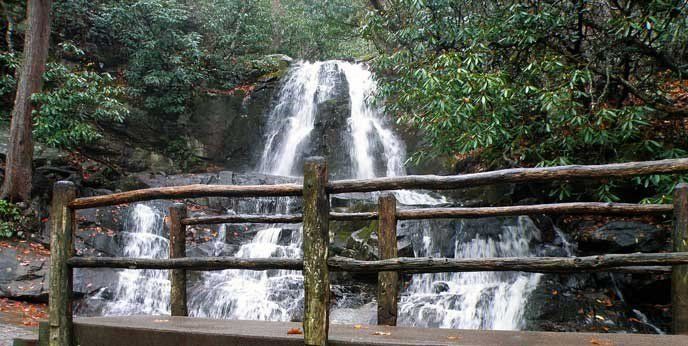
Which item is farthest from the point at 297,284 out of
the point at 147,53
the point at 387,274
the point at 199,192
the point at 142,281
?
the point at 147,53

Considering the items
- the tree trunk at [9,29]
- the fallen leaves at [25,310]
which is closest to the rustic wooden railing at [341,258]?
the fallen leaves at [25,310]

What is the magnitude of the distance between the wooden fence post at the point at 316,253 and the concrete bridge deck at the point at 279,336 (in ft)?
0.43

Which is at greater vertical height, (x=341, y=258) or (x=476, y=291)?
(x=341, y=258)

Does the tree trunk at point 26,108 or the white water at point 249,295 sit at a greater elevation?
the tree trunk at point 26,108

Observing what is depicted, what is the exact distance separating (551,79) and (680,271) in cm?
365

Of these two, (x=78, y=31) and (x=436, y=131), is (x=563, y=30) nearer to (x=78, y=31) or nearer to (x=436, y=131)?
(x=436, y=131)

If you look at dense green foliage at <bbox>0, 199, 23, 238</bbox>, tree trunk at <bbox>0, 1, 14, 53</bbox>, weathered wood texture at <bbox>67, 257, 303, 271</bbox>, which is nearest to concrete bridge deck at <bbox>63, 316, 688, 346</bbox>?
weathered wood texture at <bbox>67, 257, 303, 271</bbox>

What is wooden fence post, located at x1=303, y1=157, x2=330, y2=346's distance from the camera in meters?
3.03

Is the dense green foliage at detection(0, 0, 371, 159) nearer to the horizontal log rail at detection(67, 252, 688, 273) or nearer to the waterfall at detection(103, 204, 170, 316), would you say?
the waterfall at detection(103, 204, 170, 316)

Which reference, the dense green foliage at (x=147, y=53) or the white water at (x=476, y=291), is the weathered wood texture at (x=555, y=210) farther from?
the dense green foliage at (x=147, y=53)

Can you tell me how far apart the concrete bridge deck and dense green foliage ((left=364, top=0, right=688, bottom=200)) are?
12.4ft

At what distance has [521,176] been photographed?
9.71ft

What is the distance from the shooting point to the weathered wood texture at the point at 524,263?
268cm

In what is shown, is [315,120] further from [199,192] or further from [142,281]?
[199,192]
